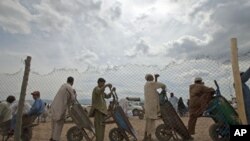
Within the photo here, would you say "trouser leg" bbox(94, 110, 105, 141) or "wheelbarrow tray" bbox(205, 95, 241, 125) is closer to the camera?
"wheelbarrow tray" bbox(205, 95, 241, 125)

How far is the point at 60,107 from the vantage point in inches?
376

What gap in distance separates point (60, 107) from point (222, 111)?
398cm

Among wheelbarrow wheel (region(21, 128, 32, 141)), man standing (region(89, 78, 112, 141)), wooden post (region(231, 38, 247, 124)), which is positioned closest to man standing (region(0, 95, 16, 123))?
wheelbarrow wheel (region(21, 128, 32, 141))

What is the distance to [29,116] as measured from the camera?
1044 cm

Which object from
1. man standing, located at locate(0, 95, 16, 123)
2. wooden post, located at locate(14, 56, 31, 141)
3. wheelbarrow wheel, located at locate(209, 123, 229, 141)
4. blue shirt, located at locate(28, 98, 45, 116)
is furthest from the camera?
man standing, located at locate(0, 95, 16, 123)

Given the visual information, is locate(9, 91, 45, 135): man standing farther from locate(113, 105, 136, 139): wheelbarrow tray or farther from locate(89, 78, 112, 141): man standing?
locate(113, 105, 136, 139): wheelbarrow tray

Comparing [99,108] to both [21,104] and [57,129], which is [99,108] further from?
[21,104]

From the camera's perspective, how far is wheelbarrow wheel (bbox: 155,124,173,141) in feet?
33.1

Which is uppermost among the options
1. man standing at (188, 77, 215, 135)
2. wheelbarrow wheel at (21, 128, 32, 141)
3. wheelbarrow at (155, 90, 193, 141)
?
man standing at (188, 77, 215, 135)

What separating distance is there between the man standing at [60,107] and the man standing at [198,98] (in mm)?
3150

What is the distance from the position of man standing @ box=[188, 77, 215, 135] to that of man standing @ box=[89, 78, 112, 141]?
2242mm

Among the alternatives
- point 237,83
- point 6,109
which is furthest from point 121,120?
point 237,83

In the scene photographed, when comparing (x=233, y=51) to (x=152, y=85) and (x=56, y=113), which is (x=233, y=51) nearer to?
(x=152, y=85)

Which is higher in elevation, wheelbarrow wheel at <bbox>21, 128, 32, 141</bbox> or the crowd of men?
the crowd of men
